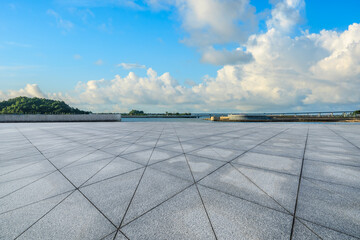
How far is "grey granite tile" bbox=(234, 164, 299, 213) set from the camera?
113 inches

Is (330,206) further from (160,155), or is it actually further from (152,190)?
(160,155)

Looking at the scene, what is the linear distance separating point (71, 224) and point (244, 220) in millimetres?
2664

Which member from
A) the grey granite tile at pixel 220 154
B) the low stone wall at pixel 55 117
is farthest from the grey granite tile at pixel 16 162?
the low stone wall at pixel 55 117

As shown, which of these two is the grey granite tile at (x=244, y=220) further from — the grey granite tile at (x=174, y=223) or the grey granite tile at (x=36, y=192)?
the grey granite tile at (x=36, y=192)

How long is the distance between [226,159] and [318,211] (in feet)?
9.13

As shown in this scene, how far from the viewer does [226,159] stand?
5254mm

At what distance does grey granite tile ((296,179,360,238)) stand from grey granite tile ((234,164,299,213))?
5.4 inches

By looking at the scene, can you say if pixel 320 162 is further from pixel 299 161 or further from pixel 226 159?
pixel 226 159

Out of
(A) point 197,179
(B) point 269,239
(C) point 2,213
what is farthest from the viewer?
Result: (A) point 197,179

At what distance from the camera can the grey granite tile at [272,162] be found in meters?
4.42

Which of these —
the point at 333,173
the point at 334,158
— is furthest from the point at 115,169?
the point at 334,158

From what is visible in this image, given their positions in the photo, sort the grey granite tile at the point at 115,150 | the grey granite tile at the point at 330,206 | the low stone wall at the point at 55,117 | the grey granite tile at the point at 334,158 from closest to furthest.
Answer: the grey granite tile at the point at 330,206 < the grey granite tile at the point at 334,158 < the grey granite tile at the point at 115,150 < the low stone wall at the point at 55,117

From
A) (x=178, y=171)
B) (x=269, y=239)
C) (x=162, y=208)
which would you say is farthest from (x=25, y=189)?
(x=269, y=239)

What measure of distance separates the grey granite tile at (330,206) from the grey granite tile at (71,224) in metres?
3.11
